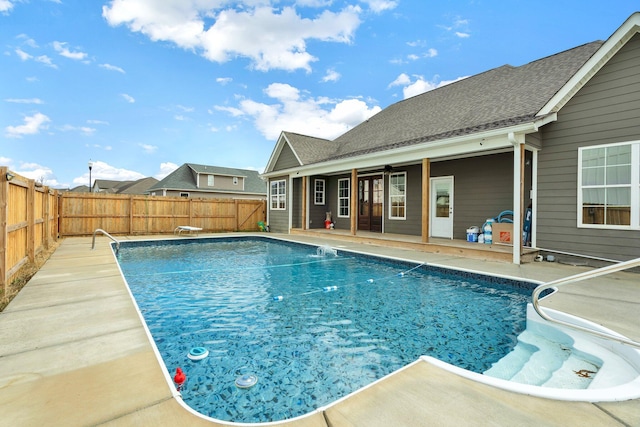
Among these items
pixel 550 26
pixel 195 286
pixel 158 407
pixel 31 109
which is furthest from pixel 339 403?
pixel 31 109

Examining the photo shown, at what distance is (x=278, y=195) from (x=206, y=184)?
50.9 feet

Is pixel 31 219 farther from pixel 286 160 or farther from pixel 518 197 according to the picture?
pixel 286 160

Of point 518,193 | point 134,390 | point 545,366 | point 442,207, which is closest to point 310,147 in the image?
point 442,207

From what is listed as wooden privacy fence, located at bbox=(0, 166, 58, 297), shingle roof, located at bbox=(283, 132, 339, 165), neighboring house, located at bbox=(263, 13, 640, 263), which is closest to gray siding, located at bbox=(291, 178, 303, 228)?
neighboring house, located at bbox=(263, 13, 640, 263)

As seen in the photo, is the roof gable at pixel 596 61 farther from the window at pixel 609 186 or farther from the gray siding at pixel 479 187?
the gray siding at pixel 479 187

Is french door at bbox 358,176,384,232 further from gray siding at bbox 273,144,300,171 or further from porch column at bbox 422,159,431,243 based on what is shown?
porch column at bbox 422,159,431,243

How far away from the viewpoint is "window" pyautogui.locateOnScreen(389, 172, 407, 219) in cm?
1159

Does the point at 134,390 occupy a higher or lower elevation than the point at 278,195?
lower

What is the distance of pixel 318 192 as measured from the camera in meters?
14.7

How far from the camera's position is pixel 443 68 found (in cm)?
1608

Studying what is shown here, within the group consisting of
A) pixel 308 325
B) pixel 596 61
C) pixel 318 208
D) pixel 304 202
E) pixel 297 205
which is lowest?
pixel 308 325

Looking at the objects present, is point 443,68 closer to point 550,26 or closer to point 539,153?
point 550,26

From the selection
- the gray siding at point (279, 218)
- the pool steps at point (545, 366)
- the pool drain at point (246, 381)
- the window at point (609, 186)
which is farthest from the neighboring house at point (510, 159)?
the pool drain at point (246, 381)

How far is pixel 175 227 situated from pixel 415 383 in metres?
14.3
